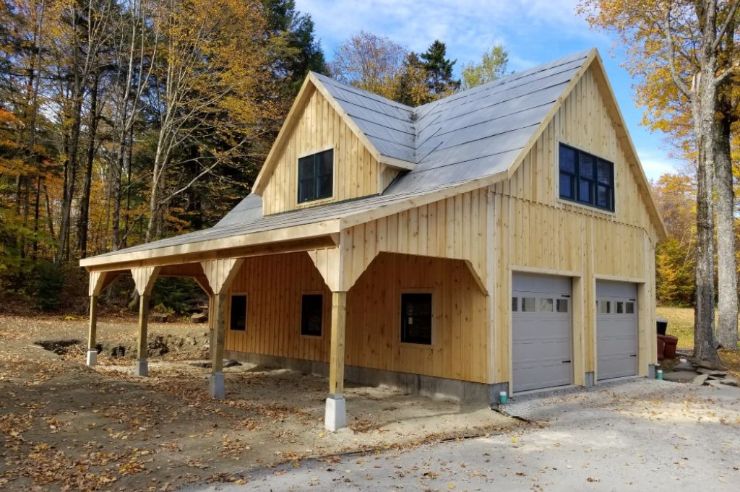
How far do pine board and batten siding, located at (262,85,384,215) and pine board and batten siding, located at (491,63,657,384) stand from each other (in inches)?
118

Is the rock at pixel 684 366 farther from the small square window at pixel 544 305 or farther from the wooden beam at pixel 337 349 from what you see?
the wooden beam at pixel 337 349

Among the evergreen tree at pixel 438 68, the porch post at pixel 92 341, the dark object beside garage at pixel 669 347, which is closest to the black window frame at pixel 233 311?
the porch post at pixel 92 341

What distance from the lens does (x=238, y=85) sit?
24.5m

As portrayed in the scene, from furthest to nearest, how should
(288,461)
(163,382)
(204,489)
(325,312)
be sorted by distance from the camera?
1. (325,312)
2. (163,382)
3. (288,461)
4. (204,489)

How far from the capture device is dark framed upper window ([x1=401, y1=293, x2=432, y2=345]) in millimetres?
10617

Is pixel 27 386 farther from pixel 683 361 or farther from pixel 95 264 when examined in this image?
pixel 683 361

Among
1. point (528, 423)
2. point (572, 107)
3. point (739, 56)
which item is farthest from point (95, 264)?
point (739, 56)

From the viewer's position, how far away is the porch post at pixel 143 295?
12.1 metres

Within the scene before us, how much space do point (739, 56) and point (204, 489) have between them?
20837mm

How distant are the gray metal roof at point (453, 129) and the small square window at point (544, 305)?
9.64 ft

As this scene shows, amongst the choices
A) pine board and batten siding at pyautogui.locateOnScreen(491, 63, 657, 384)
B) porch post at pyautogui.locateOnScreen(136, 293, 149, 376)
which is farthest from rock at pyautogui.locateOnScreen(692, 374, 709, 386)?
porch post at pyautogui.locateOnScreen(136, 293, 149, 376)

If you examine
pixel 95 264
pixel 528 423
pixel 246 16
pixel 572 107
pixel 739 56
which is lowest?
pixel 528 423

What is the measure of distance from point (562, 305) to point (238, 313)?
924cm

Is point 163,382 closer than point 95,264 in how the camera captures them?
Yes
